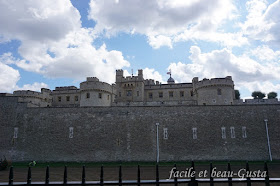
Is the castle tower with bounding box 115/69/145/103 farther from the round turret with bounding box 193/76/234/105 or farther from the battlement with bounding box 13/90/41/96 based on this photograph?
the battlement with bounding box 13/90/41/96

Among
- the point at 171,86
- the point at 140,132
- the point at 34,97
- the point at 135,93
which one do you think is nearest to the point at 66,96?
the point at 34,97

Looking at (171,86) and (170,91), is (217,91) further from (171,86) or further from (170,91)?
(171,86)

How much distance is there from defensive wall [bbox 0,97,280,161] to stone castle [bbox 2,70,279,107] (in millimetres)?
7230

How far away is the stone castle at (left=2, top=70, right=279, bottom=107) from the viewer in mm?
36656

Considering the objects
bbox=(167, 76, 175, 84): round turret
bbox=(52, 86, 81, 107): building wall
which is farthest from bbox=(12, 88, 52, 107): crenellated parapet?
bbox=(167, 76, 175, 84): round turret

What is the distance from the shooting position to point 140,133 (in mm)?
28656

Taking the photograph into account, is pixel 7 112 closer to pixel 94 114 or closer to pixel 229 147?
pixel 94 114

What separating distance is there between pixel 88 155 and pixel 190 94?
26954mm

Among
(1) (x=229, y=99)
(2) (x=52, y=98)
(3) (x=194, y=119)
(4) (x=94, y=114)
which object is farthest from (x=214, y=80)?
(2) (x=52, y=98)

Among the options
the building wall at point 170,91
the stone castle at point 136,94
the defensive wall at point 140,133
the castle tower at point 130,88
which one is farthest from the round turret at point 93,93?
the building wall at point 170,91

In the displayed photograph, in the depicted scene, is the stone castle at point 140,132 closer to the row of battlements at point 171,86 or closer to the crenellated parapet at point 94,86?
the crenellated parapet at point 94,86

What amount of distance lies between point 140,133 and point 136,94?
20252mm

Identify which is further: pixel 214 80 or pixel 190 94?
pixel 190 94

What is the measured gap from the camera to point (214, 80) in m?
36.7
